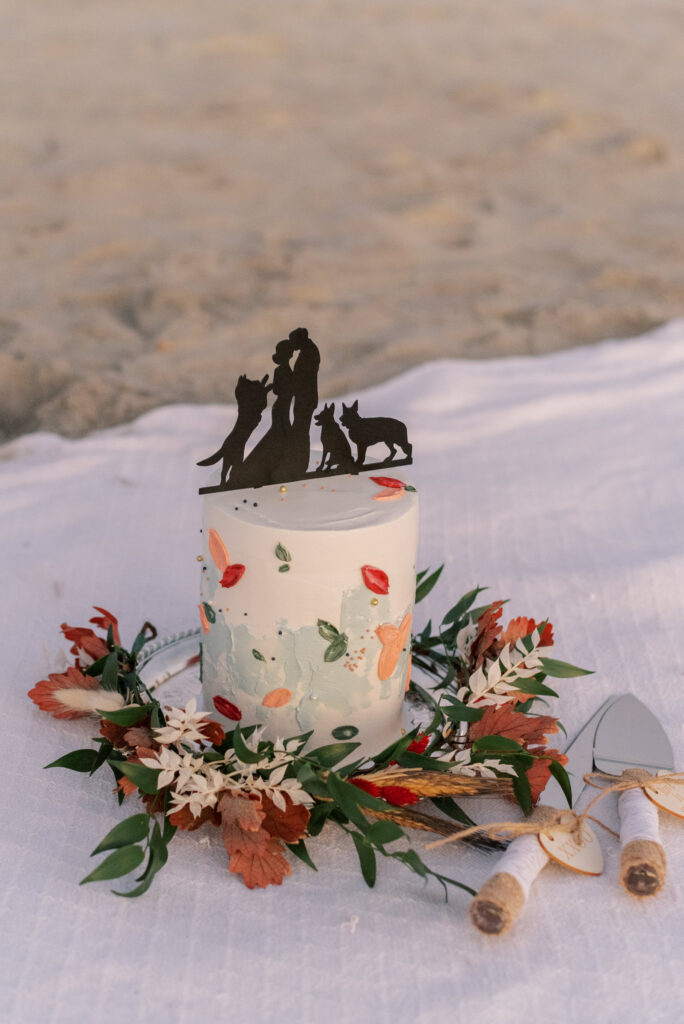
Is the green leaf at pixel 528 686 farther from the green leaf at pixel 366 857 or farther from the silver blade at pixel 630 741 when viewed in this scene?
the green leaf at pixel 366 857

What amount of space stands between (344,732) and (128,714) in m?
0.18

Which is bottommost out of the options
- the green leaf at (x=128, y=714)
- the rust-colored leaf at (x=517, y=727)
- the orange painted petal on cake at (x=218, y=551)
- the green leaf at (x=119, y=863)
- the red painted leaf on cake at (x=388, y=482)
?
the green leaf at (x=119, y=863)

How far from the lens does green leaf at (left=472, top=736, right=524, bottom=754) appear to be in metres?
0.86

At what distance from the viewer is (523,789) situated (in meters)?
0.88

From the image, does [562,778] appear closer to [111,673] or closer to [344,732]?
[344,732]

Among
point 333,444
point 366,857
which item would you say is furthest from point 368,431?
point 366,857

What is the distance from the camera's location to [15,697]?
1.07 m

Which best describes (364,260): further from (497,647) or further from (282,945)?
(282,945)

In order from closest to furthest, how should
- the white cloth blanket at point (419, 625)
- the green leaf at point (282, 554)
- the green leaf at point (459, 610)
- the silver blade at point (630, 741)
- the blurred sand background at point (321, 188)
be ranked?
the white cloth blanket at point (419, 625) → the green leaf at point (282, 554) → the silver blade at point (630, 741) → the green leaf at point (459, 610) → the blurred sand background at point (321, 188)

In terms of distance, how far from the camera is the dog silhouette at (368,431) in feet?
3.13

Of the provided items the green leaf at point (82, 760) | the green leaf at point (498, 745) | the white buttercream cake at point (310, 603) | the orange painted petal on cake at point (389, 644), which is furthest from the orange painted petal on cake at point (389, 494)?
the green leaf at point (82, 760)

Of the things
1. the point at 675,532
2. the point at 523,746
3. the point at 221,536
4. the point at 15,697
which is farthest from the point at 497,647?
the point at 675,532

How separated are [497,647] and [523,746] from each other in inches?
4.9

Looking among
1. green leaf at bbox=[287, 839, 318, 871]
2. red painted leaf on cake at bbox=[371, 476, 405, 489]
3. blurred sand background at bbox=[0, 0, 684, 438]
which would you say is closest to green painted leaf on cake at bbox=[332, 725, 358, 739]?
green leaf at bbox=[287, 839, 318, 871]
